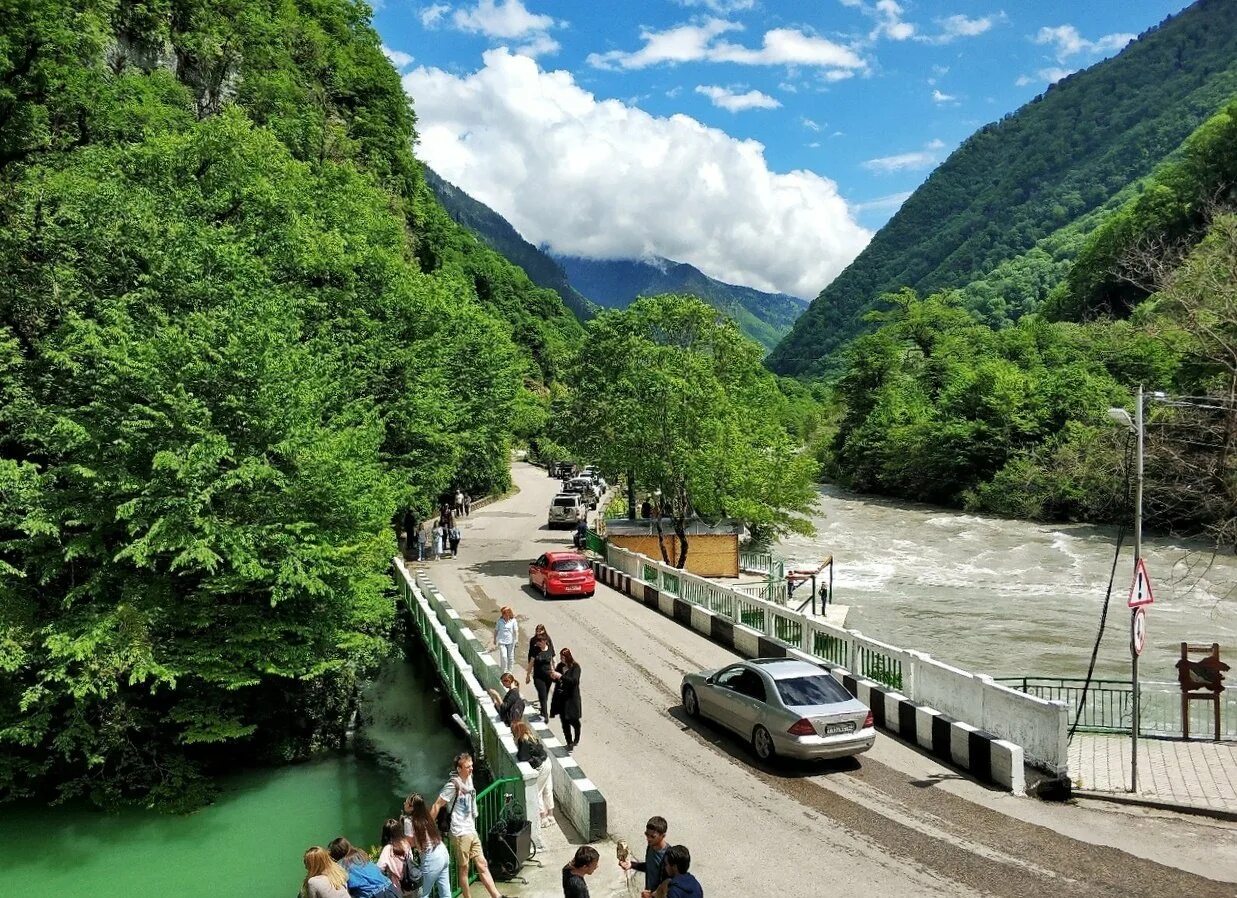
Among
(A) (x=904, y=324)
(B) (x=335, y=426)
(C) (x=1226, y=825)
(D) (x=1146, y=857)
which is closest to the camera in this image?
(D) (x=1146, y=857)

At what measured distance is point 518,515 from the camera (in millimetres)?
56656

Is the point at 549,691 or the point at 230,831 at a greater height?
the point at 549,691

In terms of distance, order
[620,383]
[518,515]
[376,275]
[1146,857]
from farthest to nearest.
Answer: [518,515], [620,383], [376,275], [1146,857]

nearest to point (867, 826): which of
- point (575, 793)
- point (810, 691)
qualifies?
point (810, 691)

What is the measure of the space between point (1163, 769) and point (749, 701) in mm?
6106

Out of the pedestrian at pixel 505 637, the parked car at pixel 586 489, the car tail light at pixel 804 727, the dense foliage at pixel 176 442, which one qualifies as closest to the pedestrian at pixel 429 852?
the car tail light at pixel 804 727

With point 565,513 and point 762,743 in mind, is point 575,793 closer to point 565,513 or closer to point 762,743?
point 762,743

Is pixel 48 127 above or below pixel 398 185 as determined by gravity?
below

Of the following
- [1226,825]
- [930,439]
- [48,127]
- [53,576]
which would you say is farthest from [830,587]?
[930,439]

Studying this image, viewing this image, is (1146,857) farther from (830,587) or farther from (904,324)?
(904,324)

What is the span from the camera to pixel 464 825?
370 inches

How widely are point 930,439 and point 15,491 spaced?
207 ft

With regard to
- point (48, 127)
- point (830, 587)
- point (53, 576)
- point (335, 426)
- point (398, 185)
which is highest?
point (398, 185)

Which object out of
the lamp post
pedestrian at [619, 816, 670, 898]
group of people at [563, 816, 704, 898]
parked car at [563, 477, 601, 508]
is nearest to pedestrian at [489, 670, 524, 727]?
group of people at [563, 816, 704, 898]
